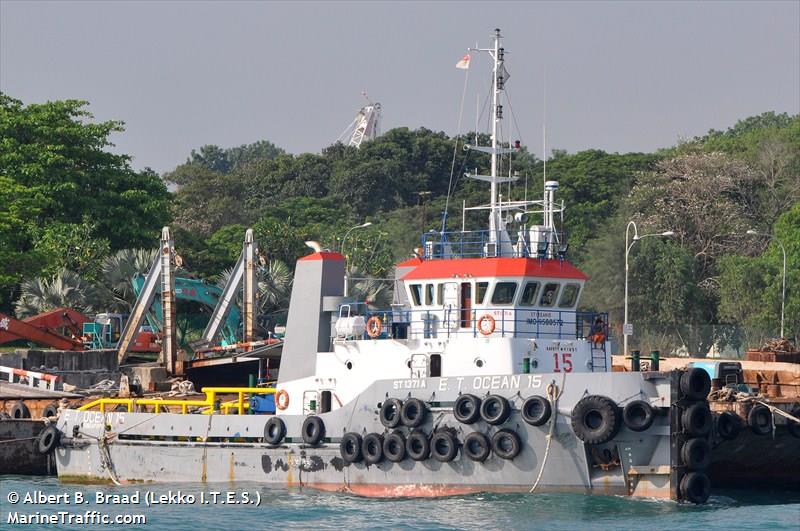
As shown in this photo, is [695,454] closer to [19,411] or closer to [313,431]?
[313,431]

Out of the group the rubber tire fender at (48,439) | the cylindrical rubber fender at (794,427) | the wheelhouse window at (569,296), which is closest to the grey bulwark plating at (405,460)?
the rubber tire fender at (48,439)

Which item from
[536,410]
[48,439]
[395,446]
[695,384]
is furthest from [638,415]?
[48,439]

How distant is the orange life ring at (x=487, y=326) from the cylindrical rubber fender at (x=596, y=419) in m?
2.71

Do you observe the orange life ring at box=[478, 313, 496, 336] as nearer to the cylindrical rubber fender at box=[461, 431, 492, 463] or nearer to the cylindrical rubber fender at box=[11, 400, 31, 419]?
the cylindrical rubber fender at box=[461, 431, 492, 463]

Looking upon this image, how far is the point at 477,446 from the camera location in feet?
71.6

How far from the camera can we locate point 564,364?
23.6 metres

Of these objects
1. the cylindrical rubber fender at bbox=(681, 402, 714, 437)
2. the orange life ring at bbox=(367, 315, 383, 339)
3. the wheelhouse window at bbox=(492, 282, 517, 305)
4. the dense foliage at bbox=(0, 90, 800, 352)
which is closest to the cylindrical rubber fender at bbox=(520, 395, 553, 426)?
the cylindrical rubber fender at bbox=(681, 402, 714, 437)

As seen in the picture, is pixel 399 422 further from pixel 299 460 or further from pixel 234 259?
pixel 234 259

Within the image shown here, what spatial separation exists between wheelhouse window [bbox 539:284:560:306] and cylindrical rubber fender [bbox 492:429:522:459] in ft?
11.3

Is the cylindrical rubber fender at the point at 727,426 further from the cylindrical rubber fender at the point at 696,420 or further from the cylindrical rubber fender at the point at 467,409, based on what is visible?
the cylindrical rubber fender at the point at 467,409

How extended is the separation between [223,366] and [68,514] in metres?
12.6

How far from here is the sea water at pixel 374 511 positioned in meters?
20.0

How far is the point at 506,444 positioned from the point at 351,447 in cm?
312

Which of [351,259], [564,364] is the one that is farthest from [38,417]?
[351,259]
